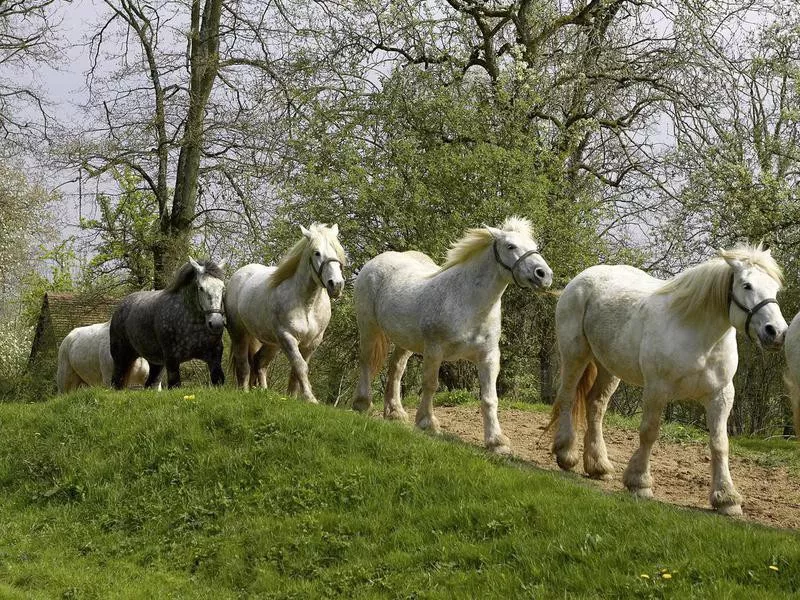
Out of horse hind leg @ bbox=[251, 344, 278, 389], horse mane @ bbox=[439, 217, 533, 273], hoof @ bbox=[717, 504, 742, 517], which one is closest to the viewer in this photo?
hoof @ bbox=[717, 504, 742, 517]

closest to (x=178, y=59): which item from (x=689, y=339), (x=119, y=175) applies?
(x=119, y=175)

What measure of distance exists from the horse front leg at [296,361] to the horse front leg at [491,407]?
2.35 meters

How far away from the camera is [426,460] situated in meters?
8.84

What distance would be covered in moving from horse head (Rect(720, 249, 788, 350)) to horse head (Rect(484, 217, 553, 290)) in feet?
6.92

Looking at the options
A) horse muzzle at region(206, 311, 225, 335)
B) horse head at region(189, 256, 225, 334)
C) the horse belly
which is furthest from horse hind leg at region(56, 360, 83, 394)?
the horse belly

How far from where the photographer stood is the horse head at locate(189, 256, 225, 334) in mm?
11297

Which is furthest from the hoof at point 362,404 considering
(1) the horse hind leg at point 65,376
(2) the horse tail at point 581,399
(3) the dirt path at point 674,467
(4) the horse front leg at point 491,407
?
(1) the horse hind leg at point 65,376

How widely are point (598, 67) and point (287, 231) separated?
878 centimetres

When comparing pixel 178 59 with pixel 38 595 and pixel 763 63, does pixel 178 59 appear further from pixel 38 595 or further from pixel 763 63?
Answer: pixel 38 595

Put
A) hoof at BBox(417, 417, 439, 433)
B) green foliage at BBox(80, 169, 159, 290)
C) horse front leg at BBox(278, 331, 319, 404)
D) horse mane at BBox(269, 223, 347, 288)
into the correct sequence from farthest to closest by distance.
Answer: green foliage at BBox(80, 169, 159, 290)
horse mane at BBox(269, 223, 347, 288)
horse front leg at BBox(278, 331, 319, 404)
hoof at BBox(417, 417, 439, 433)

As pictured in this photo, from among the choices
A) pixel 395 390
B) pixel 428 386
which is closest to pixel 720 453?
pixel 428 386

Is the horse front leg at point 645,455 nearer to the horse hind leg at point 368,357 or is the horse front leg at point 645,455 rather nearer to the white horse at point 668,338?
the white horse at point 668,338

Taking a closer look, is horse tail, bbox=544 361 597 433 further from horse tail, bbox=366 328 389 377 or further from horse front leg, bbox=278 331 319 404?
horse front leg, bbox=278 331 319 404

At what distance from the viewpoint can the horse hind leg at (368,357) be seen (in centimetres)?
1191
